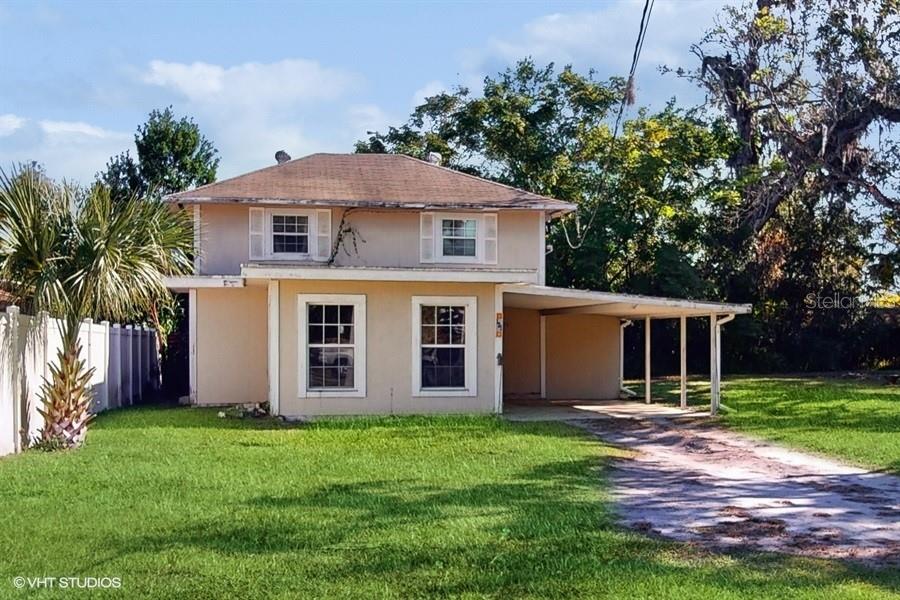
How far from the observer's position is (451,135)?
31141 mm

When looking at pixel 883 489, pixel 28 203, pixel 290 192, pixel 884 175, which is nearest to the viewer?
pixel 883 489

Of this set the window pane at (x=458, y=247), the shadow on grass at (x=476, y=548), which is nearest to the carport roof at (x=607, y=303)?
the window pane at (x=458, y=247)

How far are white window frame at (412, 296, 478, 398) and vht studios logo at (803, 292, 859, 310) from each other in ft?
63.4

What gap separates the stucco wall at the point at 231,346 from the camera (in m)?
21.0

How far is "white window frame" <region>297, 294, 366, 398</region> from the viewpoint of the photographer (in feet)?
58.1

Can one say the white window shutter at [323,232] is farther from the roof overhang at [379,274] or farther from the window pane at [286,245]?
the roof overhang at [379,274]

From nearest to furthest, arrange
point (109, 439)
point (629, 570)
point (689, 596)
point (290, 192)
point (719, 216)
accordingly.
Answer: point (689, 596)
point (629, 570)
point (109, 439)
point (290, 192)
point (719, 216)

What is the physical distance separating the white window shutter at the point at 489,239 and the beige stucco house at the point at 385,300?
28 mm

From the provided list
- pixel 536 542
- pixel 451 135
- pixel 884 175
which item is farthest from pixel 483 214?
pixel 536 542

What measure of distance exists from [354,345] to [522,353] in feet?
24.7

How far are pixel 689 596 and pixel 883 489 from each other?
18.6 feet

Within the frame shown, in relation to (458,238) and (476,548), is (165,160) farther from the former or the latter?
(476,548)

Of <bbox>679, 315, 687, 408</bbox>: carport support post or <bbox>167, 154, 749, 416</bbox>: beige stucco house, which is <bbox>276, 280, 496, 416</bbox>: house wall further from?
<bbox>679, 315, 687, 408</bbox>: carport support post

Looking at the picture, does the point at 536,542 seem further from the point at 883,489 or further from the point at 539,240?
the point at 539,240
